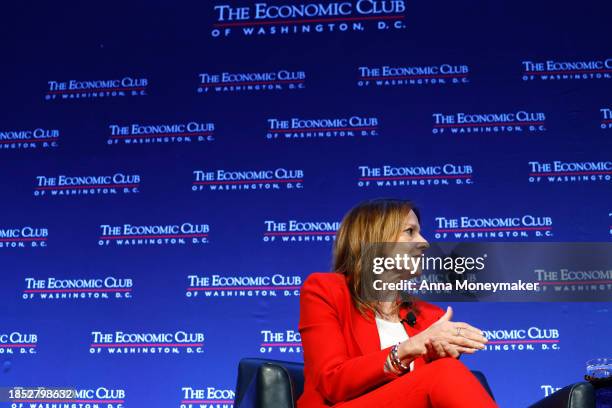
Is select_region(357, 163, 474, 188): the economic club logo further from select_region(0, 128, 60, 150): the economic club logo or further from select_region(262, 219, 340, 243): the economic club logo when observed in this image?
select_region(0, 128, 60, 150): the economic club logo

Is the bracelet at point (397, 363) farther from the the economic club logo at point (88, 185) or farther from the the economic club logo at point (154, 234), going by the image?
the the economic club logo at point (88, 185)

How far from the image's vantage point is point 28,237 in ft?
11.7

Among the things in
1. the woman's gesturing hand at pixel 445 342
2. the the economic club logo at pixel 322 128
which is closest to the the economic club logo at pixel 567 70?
the the economic club logo at pixel 322 128

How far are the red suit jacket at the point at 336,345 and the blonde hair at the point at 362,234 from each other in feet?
0.12

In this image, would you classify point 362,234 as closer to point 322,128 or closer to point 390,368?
point 390,368

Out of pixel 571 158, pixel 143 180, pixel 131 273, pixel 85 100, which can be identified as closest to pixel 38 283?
pixel 131 273

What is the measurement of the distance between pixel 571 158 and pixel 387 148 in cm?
84

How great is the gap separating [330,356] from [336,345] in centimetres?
4

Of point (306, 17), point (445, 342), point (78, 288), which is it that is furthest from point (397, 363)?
point (306, 17)

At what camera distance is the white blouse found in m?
2.08

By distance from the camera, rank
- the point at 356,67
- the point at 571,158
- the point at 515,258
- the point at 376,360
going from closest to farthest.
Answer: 1. the point at 376,360
2. the point at 515,258
3. the point at 571,158
4. the point at 356,67

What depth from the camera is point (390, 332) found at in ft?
6.93

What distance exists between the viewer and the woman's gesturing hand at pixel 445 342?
1.73m

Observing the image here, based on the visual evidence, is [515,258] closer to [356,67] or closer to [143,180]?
[356,67]
